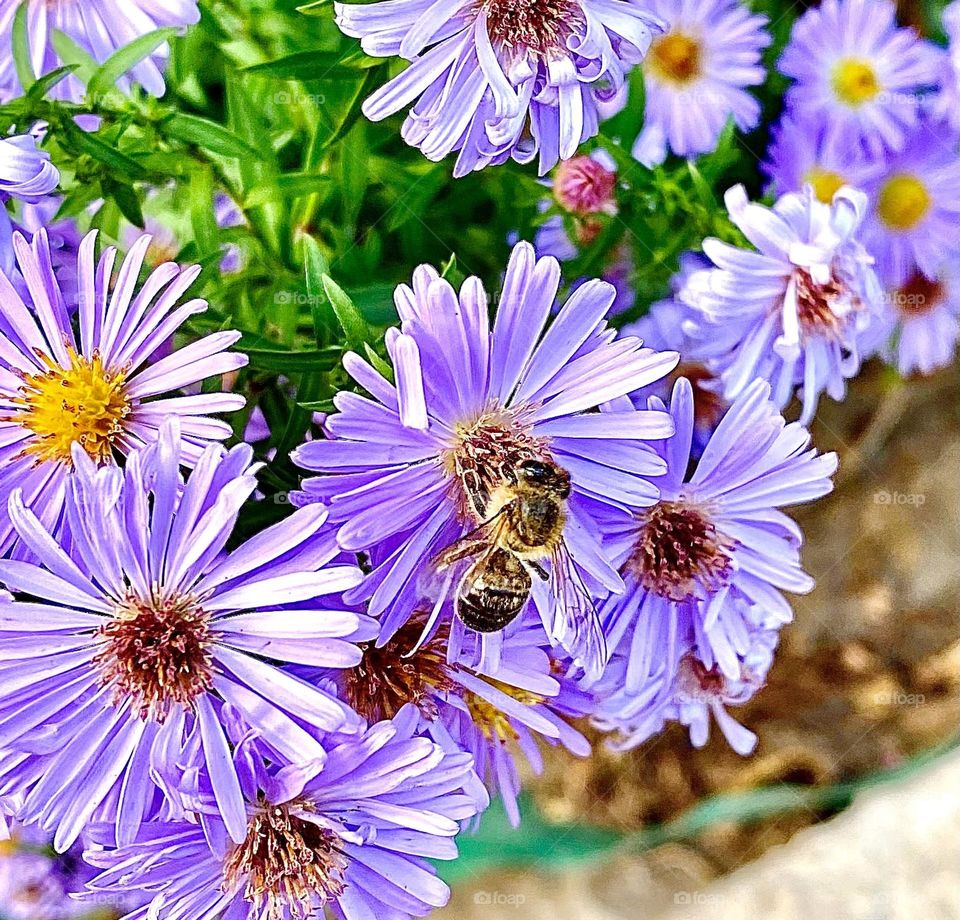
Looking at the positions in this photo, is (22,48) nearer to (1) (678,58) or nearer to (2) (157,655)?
(2) (157,655)

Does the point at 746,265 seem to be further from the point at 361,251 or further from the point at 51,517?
the point at 51,517

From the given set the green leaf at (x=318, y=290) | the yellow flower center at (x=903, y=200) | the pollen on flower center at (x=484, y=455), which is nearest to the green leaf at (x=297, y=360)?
the green leaf at (x=318, y=290)

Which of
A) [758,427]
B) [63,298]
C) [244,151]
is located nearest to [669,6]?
[244,151]

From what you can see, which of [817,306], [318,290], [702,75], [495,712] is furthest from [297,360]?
[702,75]

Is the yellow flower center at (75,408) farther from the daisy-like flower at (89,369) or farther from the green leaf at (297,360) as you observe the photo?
the green leaf at (297,360)

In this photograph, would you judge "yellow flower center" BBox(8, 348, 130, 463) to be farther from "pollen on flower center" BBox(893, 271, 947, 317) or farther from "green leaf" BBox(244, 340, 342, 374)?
"pollen on flower center" BBox(893, 271, 947, 317)

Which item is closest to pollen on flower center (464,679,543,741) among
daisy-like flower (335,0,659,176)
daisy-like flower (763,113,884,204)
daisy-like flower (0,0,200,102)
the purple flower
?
daisy-like flower (335,0,659,176)
